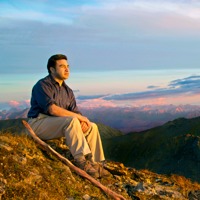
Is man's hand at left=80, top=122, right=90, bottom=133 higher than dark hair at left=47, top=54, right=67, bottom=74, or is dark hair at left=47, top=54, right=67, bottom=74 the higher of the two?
dark hair at left=47, top=54, right=67, bottom=74

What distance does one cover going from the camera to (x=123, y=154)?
75125 millimetres

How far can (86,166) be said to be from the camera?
1012 centimetres

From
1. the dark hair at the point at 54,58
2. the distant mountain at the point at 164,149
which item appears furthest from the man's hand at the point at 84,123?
the distant mountain at the point at 164,149

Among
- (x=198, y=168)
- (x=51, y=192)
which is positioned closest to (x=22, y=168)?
(x=51, y=192)

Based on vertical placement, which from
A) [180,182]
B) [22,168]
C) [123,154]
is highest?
[22,168]

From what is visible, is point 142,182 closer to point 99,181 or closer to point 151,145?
point 99,181

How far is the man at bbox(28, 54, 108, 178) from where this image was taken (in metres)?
9.87

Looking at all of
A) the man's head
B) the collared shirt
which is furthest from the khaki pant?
the man's head

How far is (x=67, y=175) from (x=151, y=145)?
202ft

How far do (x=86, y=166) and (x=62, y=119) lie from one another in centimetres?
117

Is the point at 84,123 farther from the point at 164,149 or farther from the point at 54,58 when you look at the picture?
the point at 164,149

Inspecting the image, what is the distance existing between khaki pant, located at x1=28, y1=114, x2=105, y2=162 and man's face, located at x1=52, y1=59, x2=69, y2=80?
97 centimetres

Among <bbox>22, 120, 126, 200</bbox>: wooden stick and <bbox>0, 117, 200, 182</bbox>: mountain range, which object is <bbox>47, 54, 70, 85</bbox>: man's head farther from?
<bbox>0, 117, 200, 182</bbox>: mountain range

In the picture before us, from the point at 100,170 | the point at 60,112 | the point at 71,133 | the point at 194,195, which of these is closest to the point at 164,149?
the point at 194,195
